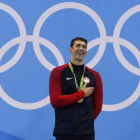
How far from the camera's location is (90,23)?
3377 mm

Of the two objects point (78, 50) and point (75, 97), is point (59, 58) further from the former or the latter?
point (75, 97)

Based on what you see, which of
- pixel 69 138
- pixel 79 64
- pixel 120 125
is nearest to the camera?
pixel 69 138

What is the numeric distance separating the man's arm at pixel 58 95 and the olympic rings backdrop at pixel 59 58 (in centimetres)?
109

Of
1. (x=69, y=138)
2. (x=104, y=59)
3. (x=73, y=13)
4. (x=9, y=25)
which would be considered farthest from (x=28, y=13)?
(x=69, y=138)

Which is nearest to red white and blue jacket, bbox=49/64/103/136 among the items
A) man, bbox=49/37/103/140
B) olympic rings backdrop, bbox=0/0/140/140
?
man, bbox=49/37/103/140

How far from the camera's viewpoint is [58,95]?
2186 millimetres

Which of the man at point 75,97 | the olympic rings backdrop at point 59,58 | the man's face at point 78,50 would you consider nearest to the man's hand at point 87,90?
the man at point 75,97

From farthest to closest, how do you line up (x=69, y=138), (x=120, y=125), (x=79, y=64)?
(x=120, y=125) → (x=79, y=64) → (x=69, y=138)

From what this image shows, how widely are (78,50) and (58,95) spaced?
45cm

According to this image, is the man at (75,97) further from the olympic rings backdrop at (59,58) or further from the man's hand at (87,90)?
the olympic rings backdrop at (59,58)

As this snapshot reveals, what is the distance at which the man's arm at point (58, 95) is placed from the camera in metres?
2.13

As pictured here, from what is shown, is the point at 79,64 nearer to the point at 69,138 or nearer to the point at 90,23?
the point at 69,138

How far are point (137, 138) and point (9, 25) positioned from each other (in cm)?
226

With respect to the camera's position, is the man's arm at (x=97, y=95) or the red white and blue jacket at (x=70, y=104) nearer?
the red white and blue jacket at (x=70, y=104)
